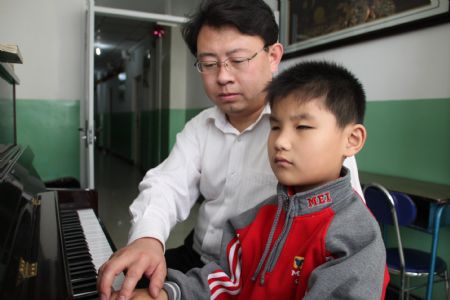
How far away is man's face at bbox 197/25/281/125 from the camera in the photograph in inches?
41.3

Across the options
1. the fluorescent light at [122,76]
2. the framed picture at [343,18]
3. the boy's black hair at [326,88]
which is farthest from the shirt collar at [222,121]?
the fluorescent light at [122,76]

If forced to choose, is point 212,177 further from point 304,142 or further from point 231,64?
point 304,142

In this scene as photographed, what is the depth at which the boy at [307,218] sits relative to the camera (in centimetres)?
70

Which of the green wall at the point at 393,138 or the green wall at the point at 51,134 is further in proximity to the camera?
the green wall at the point at 51,134

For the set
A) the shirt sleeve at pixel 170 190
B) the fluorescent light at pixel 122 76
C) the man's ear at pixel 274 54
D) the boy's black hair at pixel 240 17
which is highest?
the fluorescent light at pixel 122 76

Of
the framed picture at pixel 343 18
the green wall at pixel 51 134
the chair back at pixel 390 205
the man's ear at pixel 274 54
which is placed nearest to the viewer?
the man's ear at pixel 274 54

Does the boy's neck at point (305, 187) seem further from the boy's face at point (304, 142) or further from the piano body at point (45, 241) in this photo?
the piano body at point (45, 241)

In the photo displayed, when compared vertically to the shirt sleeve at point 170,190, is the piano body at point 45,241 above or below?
below

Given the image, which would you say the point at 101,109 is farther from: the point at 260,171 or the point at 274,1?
the point at 260,171

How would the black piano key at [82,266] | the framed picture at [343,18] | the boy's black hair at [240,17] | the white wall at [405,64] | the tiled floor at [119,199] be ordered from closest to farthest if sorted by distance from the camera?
the black piano key at [82,266] < the boy's black hair at [240,17] < the white wall at [405,64] < the framed picture at [343,18] < the tiled floor at [119,199]

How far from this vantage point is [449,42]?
2131 millimetres

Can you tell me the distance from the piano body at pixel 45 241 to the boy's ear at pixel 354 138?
2.12 feet

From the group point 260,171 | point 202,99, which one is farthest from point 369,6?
point 202,99

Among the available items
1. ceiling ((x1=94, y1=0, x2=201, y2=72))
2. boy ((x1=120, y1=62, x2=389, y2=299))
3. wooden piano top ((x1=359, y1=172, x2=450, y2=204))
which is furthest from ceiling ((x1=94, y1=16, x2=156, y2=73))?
boy ((x1=120, y1=62, x2=389, y2=299))
